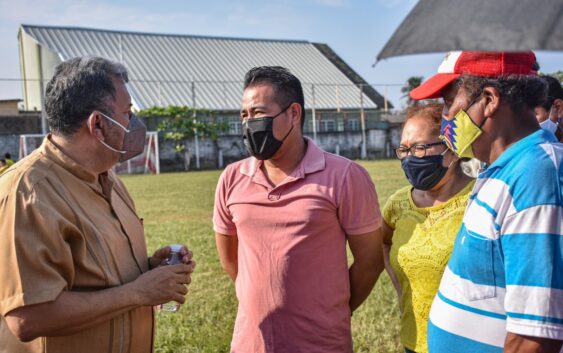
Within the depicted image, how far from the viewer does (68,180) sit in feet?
8.32

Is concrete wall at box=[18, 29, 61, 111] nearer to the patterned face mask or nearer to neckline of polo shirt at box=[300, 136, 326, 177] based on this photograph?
neckline of polo shirt at box=[300, 136, 326, 177]

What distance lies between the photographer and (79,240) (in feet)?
7.94

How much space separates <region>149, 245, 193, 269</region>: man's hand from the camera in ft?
9.57

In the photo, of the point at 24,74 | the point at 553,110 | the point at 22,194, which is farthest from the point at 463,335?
the point at 24,74

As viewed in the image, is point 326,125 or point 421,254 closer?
point 421,254

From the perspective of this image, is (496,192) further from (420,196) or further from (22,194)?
(22,194)

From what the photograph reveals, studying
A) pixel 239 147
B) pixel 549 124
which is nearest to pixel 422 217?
pixel 549 124

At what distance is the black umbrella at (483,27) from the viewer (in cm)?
145

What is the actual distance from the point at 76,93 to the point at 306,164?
1.13m

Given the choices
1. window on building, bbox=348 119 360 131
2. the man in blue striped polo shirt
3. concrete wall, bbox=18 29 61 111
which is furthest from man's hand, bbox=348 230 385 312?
window on building, bbox=348 119 360 131

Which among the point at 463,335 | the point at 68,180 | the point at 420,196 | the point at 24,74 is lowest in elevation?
the point at 463,335

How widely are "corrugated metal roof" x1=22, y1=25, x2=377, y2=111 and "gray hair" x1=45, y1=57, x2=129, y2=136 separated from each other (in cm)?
3736

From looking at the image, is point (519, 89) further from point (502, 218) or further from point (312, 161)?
point (312, 161)

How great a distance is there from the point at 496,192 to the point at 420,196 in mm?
1338
